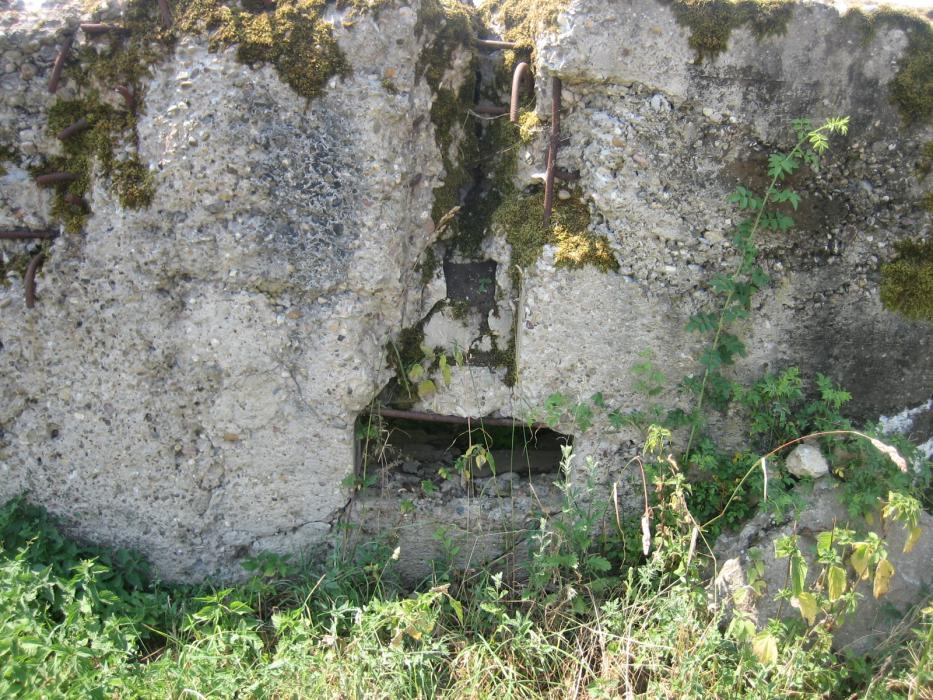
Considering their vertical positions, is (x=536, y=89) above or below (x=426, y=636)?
above

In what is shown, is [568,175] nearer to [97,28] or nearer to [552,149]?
[552,149]

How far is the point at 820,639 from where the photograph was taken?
222 cm

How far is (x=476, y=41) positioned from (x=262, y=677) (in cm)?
217

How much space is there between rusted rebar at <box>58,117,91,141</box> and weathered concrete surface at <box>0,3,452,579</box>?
0.17ft

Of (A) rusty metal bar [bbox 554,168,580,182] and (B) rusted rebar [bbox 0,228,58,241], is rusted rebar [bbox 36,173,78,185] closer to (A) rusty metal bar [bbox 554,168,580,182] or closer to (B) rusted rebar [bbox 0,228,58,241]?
(B) rusted rebar [bbox 0,228,58,241]

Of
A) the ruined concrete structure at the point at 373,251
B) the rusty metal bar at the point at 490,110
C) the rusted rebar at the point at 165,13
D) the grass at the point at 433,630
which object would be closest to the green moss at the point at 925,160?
the ruined concrete structure at the point at 373,251

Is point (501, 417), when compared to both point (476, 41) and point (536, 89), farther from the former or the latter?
point (476, 41)

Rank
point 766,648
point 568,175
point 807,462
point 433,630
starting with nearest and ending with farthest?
point 766,648 → point 433,630 → point 807,462 → point 568,175

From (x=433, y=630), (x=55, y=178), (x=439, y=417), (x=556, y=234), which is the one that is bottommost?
(x=433, y=630)

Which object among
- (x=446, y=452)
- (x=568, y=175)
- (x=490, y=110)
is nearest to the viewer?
(x=568, y=175)

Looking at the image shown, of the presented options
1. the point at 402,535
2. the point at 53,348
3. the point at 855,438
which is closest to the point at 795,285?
the point at 855,438

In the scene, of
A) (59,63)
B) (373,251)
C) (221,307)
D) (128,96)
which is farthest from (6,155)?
(373,251)

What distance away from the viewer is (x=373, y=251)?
253 cm

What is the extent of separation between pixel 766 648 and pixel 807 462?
2.13ft
